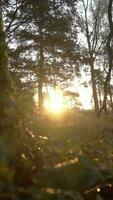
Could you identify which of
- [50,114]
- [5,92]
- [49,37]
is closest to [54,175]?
[5,92]

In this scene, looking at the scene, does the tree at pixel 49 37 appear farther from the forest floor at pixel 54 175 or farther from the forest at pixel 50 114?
the forest floor at pixel 54 175

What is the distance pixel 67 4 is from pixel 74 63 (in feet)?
13.0

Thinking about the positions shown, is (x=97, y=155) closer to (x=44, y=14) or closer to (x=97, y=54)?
(x=44, y=14)

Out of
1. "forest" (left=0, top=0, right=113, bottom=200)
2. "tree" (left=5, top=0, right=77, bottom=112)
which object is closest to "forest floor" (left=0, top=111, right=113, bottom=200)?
"forest" (left=0, top=0, right=113, bottom=200)

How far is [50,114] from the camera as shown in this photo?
3044 cm

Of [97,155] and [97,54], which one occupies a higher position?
[97,54]

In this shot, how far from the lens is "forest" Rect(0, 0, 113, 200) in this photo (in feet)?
13.8

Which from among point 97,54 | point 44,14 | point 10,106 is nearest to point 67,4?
point 44,14

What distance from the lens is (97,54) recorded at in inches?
1992

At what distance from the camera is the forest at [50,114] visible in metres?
4.21

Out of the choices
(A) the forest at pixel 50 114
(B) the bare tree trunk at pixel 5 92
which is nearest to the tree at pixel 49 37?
(A) the forest at pixel 50 114

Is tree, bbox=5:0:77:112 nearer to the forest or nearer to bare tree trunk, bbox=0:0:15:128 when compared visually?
the forest

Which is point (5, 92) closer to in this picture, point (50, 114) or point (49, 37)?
point (49, 37)

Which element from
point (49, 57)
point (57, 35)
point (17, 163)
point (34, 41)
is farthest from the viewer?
point (49, 57)
